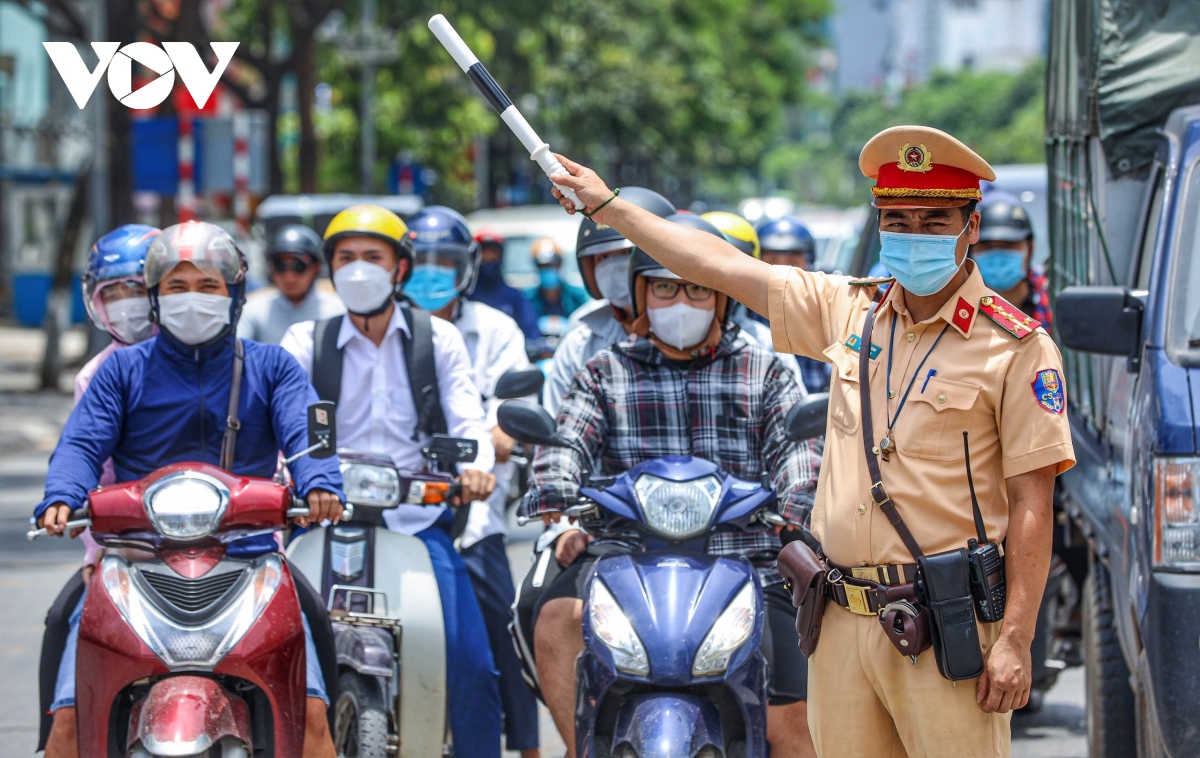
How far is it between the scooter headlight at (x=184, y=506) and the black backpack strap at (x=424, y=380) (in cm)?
130

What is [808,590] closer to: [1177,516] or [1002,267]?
[1177,516]

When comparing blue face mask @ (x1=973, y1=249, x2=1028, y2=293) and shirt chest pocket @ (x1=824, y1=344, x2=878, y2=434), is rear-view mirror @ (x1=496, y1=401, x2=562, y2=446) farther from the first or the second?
blue face mask @ (x1=973, y1=249, x2=1028, y2=293)

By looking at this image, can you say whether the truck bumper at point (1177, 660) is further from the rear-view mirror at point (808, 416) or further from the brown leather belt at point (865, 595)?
the brown leather belt at point (865, 595)

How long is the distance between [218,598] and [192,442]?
1.97ft

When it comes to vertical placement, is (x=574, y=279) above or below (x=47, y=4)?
below

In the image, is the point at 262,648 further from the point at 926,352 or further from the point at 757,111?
the point at 757,111

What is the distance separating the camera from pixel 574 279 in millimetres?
17469

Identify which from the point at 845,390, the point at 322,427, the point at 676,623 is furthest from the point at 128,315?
the point at 845,390

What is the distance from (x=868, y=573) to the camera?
10.7 ft

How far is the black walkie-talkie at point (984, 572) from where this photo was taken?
10.4ft

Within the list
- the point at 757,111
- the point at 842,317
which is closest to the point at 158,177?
the point at 842,317

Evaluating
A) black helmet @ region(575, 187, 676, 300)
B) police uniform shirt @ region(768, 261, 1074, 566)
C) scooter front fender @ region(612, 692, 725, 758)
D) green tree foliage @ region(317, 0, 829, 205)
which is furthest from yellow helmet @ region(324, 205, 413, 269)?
green tree foliage @ region(317, 0, 829, 205)

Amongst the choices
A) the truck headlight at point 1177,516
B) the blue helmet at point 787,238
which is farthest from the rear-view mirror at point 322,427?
the blue helmet at point 787,238

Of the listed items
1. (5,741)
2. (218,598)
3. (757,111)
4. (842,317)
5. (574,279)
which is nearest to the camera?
(842,317)
